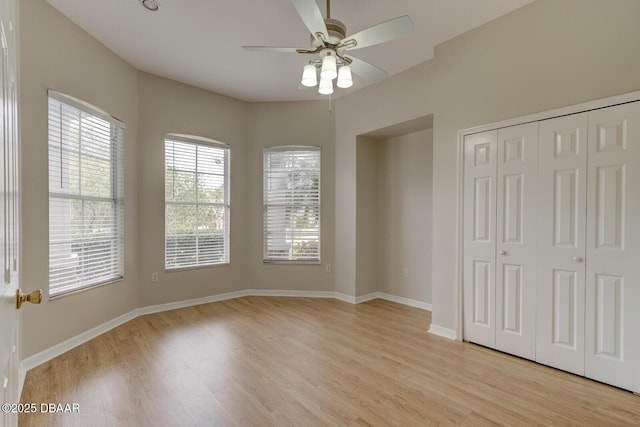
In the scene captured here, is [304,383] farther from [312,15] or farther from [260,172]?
[260,172]

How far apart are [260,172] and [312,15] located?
3210mm

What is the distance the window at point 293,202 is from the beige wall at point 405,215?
1038mm

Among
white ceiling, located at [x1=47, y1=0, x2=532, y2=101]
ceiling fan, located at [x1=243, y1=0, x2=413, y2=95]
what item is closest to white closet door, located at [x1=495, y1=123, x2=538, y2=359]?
white ceiling, located at [x1=47, y1=0, x2=532, y2=101]

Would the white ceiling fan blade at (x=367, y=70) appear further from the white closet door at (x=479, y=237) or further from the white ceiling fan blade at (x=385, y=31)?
the white closet door at (x=479, y=237)

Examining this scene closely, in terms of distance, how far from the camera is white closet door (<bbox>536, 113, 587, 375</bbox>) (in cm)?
246

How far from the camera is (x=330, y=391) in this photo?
229 cm

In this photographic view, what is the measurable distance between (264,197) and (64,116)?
261 cm

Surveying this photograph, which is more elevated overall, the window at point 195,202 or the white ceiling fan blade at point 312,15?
the white ceiling fan blade at point 312,15

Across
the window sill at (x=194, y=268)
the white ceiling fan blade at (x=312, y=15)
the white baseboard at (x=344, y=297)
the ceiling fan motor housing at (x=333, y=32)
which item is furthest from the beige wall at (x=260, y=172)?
the white ceiling fan blade at (x=312, y=15)

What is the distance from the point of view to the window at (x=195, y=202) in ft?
13.9

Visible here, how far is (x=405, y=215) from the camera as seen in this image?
4680mm

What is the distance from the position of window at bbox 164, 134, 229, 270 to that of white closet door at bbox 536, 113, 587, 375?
12.8ft

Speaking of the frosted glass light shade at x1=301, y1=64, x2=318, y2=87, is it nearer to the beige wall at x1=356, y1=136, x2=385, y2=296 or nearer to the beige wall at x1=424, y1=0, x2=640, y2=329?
the beige wall at x1=424, y1=0, x2=640, y2=329

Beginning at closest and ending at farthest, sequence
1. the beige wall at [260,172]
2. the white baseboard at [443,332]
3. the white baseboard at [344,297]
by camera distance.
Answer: the white baseboard at [443,332], the white baseboard at [344,297], the beige wall at [260,172]
